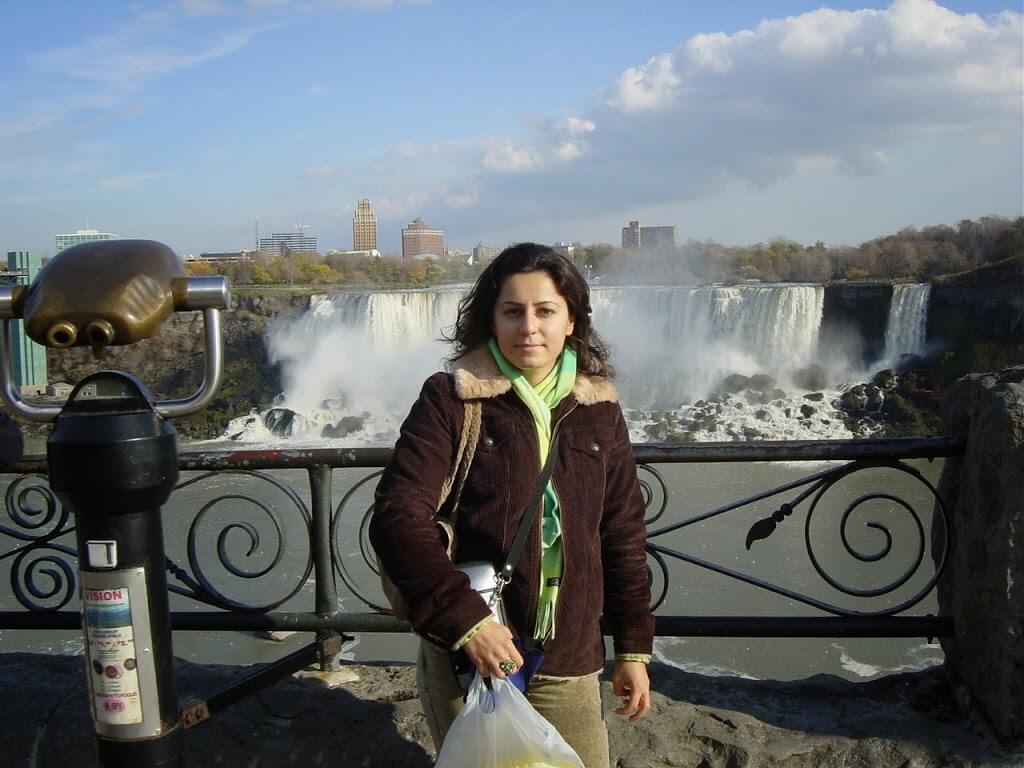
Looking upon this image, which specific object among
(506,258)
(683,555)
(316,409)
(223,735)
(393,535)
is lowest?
(316,409)

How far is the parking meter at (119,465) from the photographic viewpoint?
143cm

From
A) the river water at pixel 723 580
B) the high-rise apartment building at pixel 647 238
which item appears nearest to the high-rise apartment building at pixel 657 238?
the high-rise apartment building at pixel 647 238

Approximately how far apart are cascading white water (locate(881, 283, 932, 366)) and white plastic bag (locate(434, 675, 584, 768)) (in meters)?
23.0

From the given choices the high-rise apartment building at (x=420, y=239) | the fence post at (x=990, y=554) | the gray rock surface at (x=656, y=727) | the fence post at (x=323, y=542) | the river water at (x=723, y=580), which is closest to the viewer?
the fence post at (x=990, y=554)

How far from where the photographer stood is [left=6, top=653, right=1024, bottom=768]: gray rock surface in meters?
2.31

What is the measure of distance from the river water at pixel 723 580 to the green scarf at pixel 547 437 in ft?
4.30

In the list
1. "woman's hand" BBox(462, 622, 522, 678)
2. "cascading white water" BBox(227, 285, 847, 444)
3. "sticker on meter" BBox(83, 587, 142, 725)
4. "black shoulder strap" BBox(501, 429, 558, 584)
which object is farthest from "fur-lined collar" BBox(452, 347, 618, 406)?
"cascading white water" BBox(227, 285, 847, 444)

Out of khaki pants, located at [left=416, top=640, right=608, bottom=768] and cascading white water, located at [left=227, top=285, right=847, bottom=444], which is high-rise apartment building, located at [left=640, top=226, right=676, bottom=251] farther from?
khaki pants, located at [left=416, top=640, right=608, bottom=768]

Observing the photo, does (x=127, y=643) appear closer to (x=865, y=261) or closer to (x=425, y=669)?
(x=425, y=669)

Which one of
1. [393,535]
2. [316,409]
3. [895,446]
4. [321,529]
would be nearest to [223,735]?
[321,529]

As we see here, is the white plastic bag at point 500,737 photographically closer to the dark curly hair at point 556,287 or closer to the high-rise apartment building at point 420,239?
the dark curly hair at point 556,287

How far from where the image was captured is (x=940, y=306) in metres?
22.5

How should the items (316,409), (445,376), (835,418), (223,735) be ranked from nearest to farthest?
(445,376) → (223,735) → (835,418) → (316,409)

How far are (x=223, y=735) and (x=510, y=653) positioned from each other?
1241 mm
